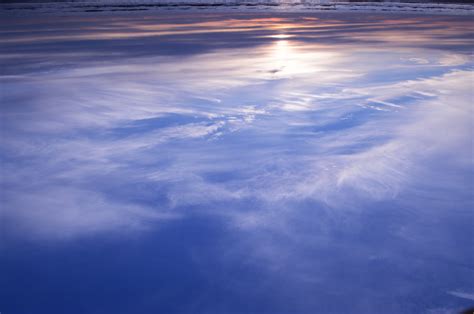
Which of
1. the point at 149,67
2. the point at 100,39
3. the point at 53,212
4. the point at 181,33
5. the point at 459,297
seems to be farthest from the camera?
the point at 181,33

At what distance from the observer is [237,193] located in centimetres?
223

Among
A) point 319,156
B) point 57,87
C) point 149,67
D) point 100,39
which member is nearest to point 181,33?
point 100,39

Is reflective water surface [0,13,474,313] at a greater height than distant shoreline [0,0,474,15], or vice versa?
distant shoreline [0,0,474,15]

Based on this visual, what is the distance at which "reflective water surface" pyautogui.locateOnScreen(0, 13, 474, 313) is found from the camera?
5.19 feet

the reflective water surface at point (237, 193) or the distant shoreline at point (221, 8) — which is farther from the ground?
the distant shoreline at point (221, 8)

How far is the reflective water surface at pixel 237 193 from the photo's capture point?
158 cm

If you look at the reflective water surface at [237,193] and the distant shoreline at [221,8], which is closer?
the reflective water surface at [237,193]

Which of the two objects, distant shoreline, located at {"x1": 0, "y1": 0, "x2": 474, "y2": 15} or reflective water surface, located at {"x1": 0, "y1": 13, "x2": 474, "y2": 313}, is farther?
distant shoreline, located at {"x1": 0, "y1": 0, "x2": 474, "y2": 15}

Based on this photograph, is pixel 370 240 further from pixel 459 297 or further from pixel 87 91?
pixel 87 91

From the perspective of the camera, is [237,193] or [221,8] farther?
[221,8]

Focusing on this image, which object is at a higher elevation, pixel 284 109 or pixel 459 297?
pixel 284 109

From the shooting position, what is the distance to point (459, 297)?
151cm

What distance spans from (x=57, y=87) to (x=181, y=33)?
5.28 metres

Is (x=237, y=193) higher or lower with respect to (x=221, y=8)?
lower
